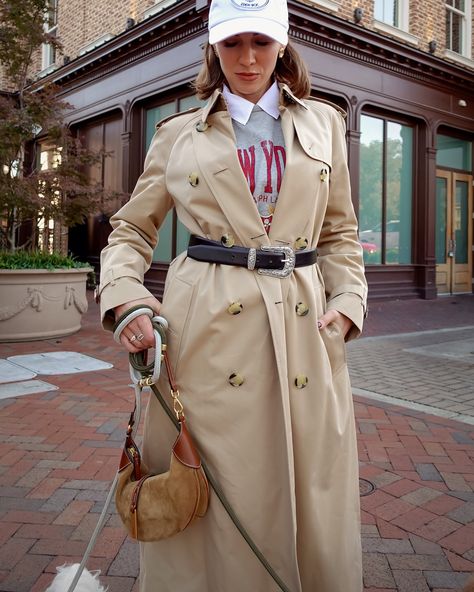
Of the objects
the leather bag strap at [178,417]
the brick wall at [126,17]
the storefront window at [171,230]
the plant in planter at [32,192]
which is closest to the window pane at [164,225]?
the storefront window at [171,230]

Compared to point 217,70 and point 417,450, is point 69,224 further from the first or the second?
point 217,70

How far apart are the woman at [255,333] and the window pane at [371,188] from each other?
10772 millimetres

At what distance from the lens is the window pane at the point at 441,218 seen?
45.9ft

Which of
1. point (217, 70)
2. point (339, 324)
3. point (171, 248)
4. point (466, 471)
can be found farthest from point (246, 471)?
point (171, 248)

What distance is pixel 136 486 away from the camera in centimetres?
155

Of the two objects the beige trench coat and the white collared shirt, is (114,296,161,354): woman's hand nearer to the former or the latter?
the beige trench coat

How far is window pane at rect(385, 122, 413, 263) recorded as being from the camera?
12.7 m

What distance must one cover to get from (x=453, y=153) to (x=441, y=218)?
178 centimetres

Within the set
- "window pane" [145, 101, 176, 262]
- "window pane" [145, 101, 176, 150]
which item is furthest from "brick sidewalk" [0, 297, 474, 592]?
"window pane" [145, 101, 176, 150]

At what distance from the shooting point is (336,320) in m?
1.70

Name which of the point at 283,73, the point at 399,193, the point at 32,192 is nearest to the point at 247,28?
the point at 283,73

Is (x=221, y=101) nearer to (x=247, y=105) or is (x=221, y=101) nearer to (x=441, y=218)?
(x=247, y=105)

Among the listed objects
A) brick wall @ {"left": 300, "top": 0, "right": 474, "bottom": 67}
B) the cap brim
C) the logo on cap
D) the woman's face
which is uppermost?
brick wall @ {"left": 300, "top": 0, "right": 474, "bottom": 67}

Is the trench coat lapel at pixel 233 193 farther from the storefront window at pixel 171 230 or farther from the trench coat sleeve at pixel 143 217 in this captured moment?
the storefront window at pixel 171 230
